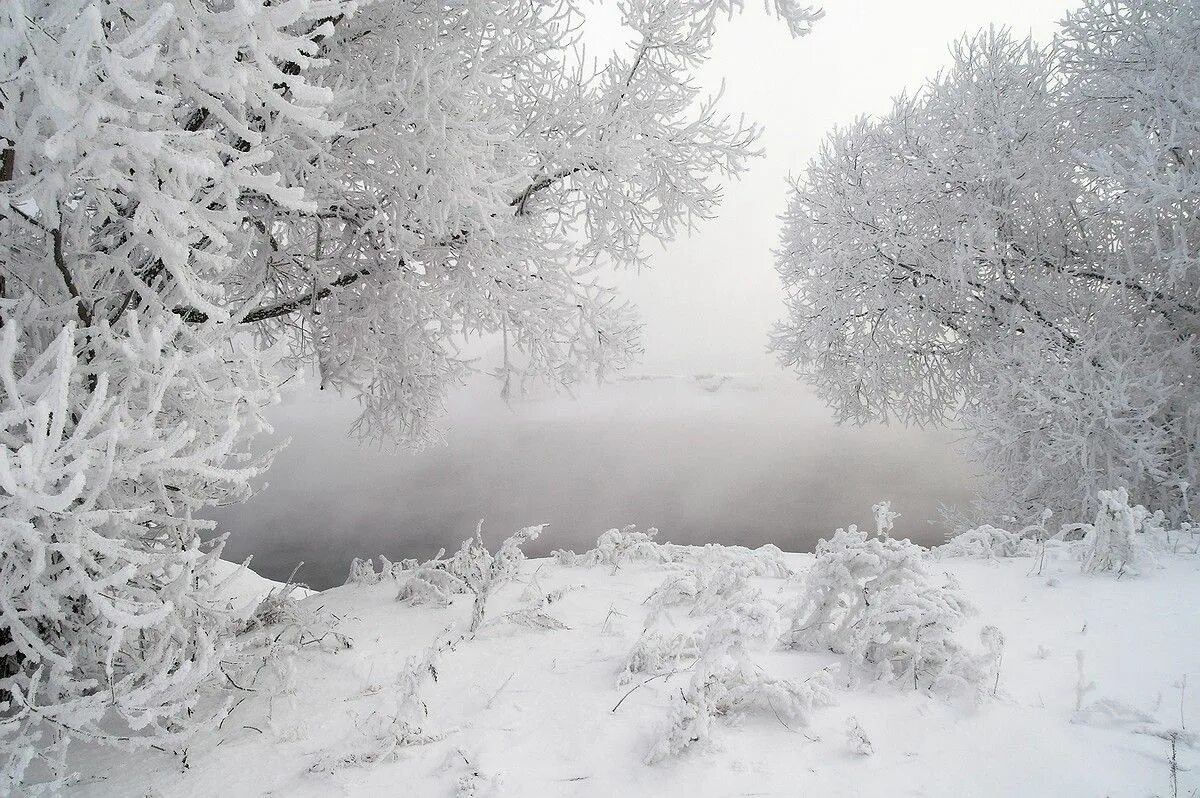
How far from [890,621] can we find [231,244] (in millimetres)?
3032

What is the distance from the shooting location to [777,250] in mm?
10586

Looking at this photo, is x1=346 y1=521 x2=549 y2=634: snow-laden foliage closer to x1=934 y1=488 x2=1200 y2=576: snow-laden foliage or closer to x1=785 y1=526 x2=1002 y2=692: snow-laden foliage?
x1=785 y1=526 x2=1002 y2=692: snow-laden foliage

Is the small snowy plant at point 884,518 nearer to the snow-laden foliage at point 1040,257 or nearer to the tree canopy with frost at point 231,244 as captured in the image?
the tree canopy with frost at point 231,244

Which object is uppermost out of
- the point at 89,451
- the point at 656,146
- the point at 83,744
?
the point at 656,146

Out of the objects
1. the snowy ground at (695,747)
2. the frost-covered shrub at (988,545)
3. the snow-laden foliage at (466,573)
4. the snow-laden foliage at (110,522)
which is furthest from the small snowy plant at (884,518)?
the snow-laden foliage at (110,522)

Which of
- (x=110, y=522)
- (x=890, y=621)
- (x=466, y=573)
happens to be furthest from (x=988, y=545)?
(x=110, y=522)

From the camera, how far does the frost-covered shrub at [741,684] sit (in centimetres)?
210

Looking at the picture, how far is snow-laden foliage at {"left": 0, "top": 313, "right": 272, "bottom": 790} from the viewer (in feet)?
5.99

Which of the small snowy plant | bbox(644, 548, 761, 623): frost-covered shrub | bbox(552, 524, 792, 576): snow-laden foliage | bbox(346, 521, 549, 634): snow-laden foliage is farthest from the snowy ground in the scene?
bbox(552, 524, 792, 576): snow-laden foliage

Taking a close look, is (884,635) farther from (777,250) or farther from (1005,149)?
(777,250)

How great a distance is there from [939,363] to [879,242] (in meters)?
2.30

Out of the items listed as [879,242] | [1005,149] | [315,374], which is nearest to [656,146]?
[315,374]

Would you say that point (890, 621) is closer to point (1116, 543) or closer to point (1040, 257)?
point (1116, 543)

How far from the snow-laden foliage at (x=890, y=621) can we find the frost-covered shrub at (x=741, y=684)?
13.8 inches
